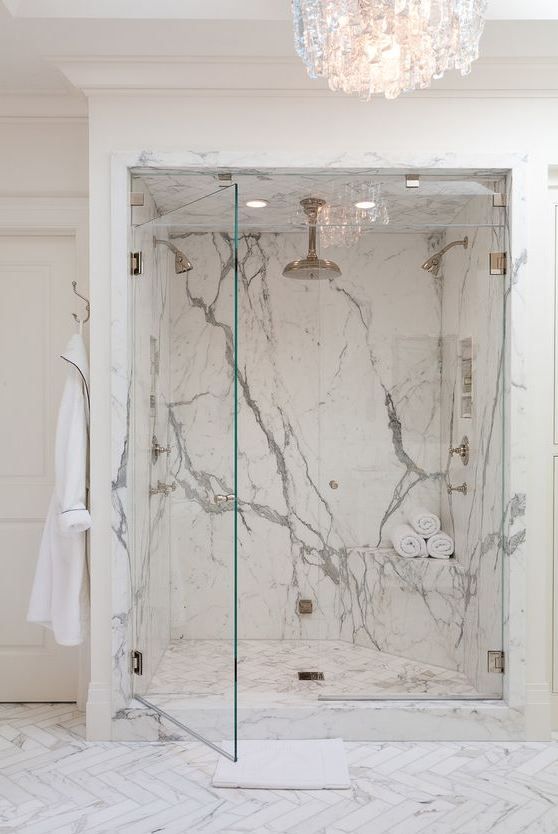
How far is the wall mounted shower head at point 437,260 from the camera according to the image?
2.81 meters

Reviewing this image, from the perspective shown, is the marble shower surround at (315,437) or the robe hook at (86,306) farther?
the robe hook at (86,306)

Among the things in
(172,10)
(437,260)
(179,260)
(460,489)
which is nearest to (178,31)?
(172,10)

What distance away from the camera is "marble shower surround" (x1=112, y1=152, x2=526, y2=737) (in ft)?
8.95

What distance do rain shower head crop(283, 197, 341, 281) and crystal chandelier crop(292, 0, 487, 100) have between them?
39.6 inches

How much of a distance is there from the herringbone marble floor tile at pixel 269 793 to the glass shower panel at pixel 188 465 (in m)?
0.24

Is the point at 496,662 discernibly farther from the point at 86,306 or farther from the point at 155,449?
the point at 86,306

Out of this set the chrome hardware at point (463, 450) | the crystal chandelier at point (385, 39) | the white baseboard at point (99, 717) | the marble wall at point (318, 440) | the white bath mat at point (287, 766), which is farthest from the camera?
the chrome hardware at point (463, 450)

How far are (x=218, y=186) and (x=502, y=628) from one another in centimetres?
200

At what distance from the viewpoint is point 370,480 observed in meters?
2.95

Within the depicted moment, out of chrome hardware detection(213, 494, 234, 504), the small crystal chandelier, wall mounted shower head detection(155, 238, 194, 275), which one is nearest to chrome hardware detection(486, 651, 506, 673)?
chrome hardware detection(213, 494, 234, 504)

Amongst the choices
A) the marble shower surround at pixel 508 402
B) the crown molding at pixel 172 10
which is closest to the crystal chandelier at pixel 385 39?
the crown molding at pixel 172 10

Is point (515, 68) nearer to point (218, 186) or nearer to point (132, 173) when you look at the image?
point (218, 186)

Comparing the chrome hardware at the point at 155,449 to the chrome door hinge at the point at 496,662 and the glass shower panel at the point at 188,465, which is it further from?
the chrome door hinge at the point at 496,662

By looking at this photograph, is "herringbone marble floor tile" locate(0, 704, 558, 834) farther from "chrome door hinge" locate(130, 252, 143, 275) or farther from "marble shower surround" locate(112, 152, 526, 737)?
"chrome door hinge" locate(130, 252, 143, 275)
